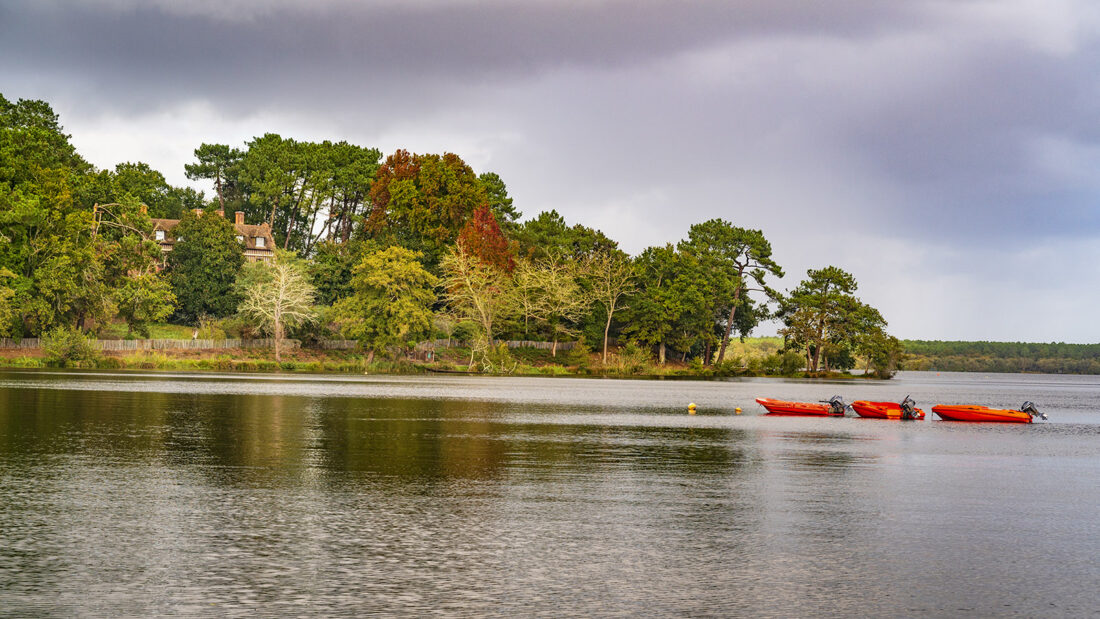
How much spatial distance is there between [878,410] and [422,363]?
65214 mm

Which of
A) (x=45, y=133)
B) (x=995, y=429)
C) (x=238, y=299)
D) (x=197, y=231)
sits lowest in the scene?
(x=995, y=429)

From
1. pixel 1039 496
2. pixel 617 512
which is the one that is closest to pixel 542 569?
pixel 617 512

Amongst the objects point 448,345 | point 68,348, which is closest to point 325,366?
point 448,345

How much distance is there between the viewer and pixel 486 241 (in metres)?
122

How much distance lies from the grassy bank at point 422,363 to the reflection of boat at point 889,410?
199ft

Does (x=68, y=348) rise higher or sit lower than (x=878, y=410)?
higher

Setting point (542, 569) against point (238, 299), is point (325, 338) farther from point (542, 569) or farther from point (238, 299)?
point (542, 569)

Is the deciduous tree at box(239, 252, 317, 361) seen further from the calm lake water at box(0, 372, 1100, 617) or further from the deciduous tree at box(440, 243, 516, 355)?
the calm lake water at box(0, 372, 1100, 617)

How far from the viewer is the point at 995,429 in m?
51.2

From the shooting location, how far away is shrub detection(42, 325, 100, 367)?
9350 centimetres

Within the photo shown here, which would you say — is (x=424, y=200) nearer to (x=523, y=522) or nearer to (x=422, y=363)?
(x=422, y=363)

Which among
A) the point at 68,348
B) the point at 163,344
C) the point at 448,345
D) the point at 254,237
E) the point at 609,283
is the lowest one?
the point at 68,348

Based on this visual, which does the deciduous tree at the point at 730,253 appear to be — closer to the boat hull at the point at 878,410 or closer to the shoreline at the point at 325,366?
the shoreline at the point at 325,366

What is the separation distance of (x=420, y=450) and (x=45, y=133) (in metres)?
89.8
